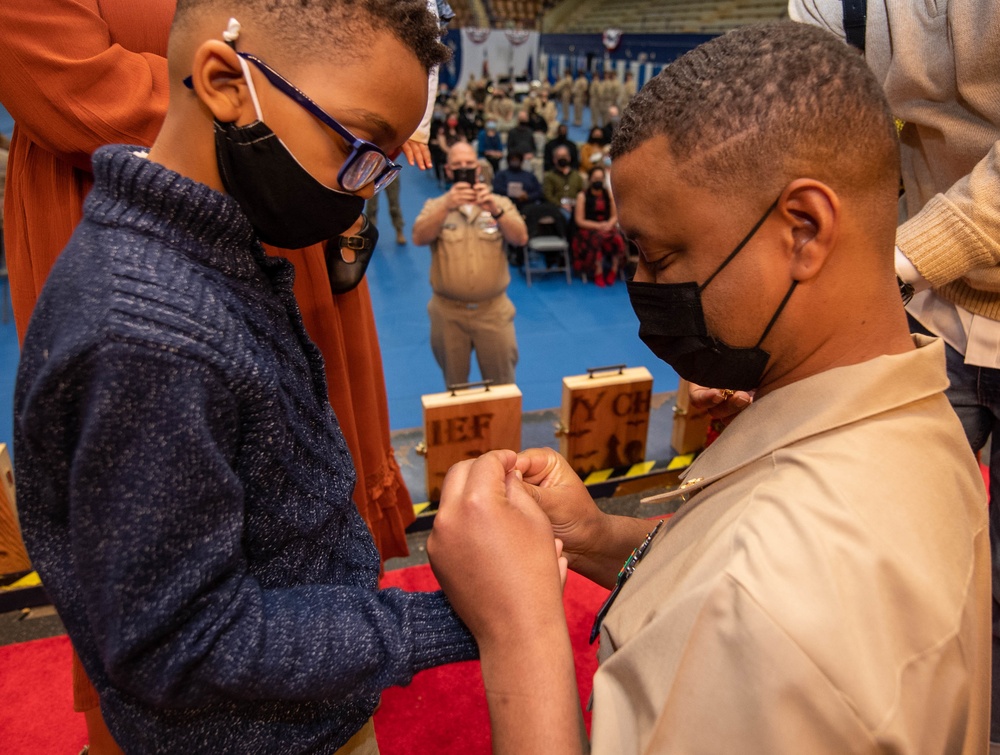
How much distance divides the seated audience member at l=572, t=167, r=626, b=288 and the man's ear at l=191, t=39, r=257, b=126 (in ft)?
22.0

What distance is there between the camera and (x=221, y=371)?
839mm

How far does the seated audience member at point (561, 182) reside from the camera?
8.58m

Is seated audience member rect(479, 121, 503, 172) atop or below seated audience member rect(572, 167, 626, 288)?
atop

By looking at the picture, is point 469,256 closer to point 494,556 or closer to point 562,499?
point 562,499

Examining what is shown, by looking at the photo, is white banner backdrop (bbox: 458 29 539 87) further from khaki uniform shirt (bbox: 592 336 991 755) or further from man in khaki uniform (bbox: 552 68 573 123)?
khaki uniform shirt (bbox: 592 336 991 755)

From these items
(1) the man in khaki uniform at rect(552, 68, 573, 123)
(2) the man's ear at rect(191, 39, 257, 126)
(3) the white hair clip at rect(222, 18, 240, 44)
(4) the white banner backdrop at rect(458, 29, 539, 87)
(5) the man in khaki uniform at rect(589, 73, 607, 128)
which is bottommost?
(2) the man's ear at rect(191, 39, 257, 126)

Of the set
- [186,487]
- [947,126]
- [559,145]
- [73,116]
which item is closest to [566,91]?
[559,145]

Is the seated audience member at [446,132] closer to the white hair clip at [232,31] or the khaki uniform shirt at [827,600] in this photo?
the white hair clip at [232,31]

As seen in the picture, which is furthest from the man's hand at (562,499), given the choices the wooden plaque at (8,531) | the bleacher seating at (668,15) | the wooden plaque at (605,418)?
the bleacher seating at (668,15)

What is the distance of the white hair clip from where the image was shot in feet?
2.99

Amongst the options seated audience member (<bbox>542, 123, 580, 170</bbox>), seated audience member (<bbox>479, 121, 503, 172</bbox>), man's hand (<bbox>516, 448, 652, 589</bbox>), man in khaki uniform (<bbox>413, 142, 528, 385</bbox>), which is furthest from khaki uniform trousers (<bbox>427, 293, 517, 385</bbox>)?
seated audience member (<bbox>479, 121, 503, 172</bbox>)

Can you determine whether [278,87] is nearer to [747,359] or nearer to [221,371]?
[221,371]

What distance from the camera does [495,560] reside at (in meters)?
1.05

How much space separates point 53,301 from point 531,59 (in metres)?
24.3
